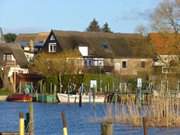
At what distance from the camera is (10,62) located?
120812 millimetres

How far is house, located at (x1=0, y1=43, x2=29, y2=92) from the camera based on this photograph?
4353 inches

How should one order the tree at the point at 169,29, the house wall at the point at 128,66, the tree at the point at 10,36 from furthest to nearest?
the tree at the point at 10,36 → the house wall at the point at 128,66 → the tree at the point at 169,29

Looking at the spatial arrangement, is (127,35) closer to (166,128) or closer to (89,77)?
(89,77)

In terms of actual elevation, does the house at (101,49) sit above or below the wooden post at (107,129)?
above

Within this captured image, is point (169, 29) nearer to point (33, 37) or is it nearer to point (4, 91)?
point (4, 91)

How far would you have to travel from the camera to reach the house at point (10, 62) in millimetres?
110562

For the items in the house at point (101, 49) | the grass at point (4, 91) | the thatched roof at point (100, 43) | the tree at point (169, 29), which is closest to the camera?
the tree at point (169, 29)

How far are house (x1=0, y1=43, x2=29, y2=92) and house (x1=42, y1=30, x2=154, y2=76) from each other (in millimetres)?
4552

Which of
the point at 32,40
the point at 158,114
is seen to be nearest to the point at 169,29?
the point at 158,114

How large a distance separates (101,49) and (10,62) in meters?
15.6

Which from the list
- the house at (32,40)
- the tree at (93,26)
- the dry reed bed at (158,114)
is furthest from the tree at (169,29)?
the tree at (93,26)

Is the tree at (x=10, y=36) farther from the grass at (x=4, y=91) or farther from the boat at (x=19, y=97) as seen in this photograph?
the boat at (x=19, y=97)

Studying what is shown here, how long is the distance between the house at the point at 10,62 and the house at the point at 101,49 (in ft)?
14.9

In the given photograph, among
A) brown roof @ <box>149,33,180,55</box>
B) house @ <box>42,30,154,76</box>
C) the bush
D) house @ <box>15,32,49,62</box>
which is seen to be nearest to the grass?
the bush
